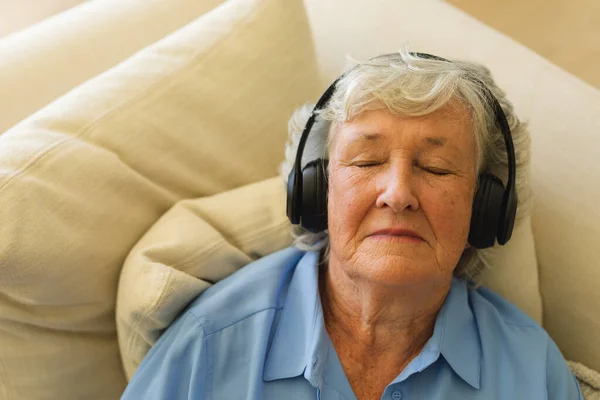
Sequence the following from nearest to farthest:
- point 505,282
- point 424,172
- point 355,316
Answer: point 424,172
point 355,316
point 505,282

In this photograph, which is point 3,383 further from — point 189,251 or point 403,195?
point 403,195

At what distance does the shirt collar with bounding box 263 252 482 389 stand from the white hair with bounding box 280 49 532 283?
4.4 inches

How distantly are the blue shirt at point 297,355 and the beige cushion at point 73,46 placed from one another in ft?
1.90

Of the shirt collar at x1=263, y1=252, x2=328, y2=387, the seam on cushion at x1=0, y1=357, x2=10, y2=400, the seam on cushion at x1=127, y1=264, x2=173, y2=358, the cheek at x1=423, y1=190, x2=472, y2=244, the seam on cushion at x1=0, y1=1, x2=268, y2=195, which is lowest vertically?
the shirt collar at x1=263, y1=252, x2=328, y2=387

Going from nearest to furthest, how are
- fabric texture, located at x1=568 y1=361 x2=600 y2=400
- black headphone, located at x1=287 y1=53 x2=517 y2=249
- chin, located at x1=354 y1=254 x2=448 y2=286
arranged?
1. chin, located at x1=354 y1=254 x2=448 y2=286
2. black headphone, located at x1=287 y1=53 x2=517 y2=249
3. fabric texture, located at x1=568 y1=361 x2=600 y2=400

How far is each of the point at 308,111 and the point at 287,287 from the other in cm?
37

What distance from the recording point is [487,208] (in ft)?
3.68

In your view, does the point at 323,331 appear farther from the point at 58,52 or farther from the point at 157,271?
the point at 58,52

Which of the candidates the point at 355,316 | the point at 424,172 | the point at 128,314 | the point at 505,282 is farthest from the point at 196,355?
the point at 505,282

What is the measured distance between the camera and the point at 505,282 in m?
1.33

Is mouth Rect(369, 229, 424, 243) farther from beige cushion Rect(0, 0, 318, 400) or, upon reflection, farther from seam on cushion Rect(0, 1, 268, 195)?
seam on cushion Rect(0, 1, 268, 195)

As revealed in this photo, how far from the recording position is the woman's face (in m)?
1.03

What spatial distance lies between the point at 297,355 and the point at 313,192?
0.31 meters

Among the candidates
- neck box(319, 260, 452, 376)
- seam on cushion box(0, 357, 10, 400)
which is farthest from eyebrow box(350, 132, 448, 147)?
seam on cushion box(0, 357, 10, 400)
